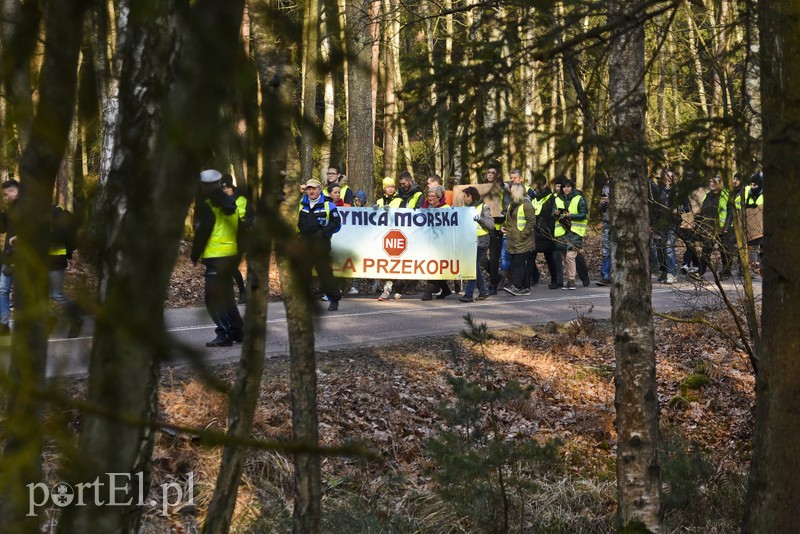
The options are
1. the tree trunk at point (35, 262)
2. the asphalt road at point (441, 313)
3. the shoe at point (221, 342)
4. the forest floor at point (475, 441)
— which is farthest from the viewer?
the asphalt road at point (441, 313)

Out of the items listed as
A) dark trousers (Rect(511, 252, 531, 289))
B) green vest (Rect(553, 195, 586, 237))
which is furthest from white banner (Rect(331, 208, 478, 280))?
green vest (Rect(553, 195, 586, 237))

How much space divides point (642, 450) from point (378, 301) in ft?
32.1

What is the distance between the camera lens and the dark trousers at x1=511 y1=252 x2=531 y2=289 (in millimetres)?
17594

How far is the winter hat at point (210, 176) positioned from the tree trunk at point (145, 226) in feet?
0.44

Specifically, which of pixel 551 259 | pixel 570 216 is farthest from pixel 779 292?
pixel 551 259

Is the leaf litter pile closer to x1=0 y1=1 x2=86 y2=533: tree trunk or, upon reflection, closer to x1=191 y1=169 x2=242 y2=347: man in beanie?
x1=191 y1=169 x2=242 y2=347: man in beanie

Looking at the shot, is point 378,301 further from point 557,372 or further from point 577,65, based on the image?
point 577,65

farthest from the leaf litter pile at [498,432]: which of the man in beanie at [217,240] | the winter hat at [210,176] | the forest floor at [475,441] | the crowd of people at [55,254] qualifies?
the crowd of people at [55,254]

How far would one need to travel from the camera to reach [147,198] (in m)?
1.48

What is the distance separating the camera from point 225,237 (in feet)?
5.40

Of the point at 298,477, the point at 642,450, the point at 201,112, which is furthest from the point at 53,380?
the point at 642,450

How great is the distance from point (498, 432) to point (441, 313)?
7085mm

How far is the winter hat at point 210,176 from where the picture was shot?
176 centimetres

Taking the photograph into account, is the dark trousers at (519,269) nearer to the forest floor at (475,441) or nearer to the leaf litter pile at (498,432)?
the leaf litter pile at (498,432)
